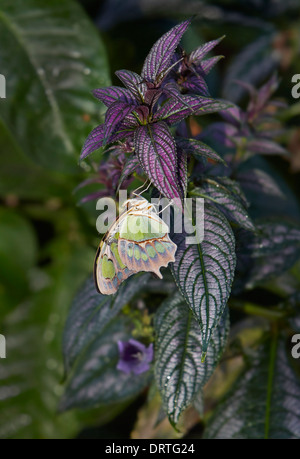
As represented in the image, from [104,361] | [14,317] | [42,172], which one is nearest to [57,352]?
[14,317]

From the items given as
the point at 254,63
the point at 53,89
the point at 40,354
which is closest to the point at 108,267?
the point at 53,89

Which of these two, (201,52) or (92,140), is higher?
(201,52)

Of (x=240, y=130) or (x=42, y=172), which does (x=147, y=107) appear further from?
(x=42, y=172)

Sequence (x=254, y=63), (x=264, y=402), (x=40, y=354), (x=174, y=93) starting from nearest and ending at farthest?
(x=174, y=93) → (x=264, y=402) → (x=40, y=354) → (x=254, y=63)

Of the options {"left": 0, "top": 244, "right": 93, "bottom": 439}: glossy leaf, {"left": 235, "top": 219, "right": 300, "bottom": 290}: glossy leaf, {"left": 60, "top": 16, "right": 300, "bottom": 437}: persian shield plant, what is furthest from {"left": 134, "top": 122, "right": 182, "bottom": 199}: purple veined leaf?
{"left": 0, "top": 244, "right": 93, "bottom": 439}: glossy leaf

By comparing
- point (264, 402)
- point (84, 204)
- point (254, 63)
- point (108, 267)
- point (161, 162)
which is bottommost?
point (264, 402)

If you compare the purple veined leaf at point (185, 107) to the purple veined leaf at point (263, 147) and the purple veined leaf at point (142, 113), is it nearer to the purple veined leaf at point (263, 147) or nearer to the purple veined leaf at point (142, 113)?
the purple veined leaf at point (142, 113)

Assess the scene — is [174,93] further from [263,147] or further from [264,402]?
[264,402]

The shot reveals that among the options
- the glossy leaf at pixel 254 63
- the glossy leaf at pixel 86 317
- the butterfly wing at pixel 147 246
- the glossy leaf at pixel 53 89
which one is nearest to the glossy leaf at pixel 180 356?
the glossy leaf at pixel 86 317
